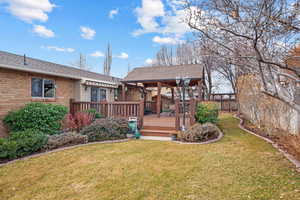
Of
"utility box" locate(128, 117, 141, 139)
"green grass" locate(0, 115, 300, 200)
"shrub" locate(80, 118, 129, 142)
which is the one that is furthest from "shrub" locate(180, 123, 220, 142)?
"shrub" locate(80, 118, 129, 142)

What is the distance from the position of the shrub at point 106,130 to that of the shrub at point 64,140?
0.39 meters

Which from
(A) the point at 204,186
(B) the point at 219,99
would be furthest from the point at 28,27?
(B) the point at 219,99

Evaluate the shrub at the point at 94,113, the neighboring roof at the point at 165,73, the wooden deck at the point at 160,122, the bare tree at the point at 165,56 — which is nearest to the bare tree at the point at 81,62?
the bare tree at the point at 165,56

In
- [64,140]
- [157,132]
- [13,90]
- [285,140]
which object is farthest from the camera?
[157,132]

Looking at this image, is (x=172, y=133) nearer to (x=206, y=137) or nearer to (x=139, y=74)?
(x=206, y=137)

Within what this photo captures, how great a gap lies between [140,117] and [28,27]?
1229 centimetres

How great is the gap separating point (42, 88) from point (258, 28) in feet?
29.6

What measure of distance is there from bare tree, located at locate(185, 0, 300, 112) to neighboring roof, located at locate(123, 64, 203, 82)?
685 centimetres

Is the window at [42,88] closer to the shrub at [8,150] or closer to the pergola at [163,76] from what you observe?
the shrub at [8,150]

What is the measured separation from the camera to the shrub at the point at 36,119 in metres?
6.90

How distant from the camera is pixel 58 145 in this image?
20.3ft

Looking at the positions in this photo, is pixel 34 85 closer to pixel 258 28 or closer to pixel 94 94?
pixel 94 94

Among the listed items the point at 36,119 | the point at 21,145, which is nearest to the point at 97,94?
the point at 36,119

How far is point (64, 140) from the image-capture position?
636cm
